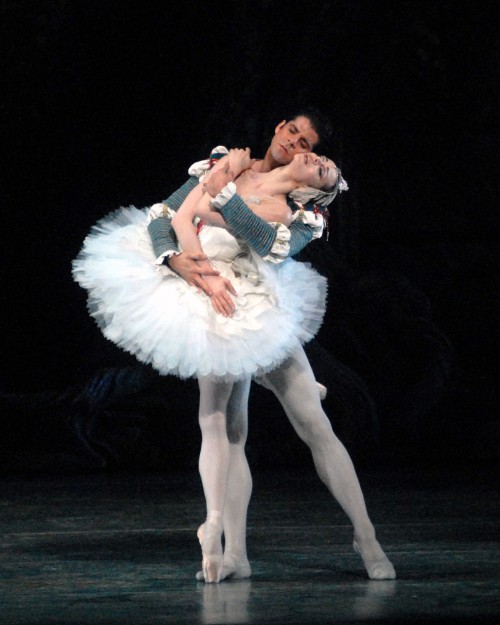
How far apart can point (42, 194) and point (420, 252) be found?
1.97 metres

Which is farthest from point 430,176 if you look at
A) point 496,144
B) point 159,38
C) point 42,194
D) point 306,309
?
point 306,309

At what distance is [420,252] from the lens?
19.2ft

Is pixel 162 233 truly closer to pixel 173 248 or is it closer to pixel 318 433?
pixel 173 248

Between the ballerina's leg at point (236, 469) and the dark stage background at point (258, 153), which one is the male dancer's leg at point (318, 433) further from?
the dark stage background at point (258, 153)

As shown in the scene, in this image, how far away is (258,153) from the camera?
18.1ft

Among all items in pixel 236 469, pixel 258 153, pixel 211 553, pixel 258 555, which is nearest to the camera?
pixel 211 553

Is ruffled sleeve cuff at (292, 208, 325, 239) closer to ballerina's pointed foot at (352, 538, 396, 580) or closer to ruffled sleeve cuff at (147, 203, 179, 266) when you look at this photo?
ruffled sleeve cuff at (147, 203, 179, 266)

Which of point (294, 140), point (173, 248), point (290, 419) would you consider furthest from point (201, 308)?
point (294, 140)

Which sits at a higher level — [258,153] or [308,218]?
[258,153]

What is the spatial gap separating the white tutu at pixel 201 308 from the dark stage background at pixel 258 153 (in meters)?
2.69

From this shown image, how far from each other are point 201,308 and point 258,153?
3.11 metres

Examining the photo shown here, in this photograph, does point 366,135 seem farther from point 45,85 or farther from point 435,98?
point 45,85

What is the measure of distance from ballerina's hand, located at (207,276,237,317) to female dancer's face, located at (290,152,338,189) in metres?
0.31

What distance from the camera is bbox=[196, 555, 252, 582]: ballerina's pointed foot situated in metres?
2.45
